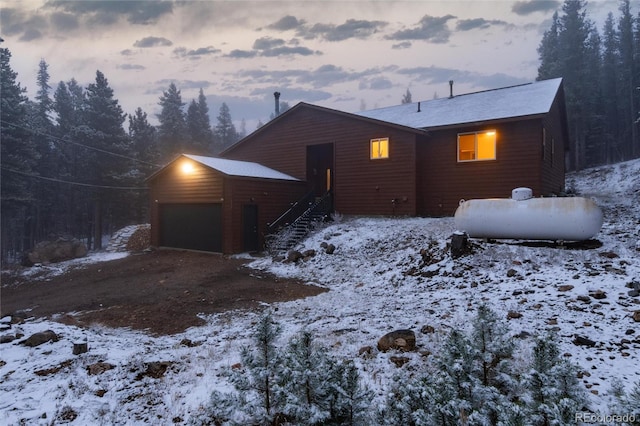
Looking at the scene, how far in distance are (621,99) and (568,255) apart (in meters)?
58.0

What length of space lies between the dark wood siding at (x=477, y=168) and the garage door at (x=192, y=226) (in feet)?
37.6

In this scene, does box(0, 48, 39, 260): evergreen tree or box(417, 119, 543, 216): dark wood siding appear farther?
box(0, 48, 39, 260): evergreen tree

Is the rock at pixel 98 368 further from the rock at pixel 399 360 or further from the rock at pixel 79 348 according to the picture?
the rock at pixel 399 360

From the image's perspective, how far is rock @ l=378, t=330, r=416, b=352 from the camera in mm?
5344

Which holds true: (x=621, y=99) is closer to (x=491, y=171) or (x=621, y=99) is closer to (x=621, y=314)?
(x=491, y=171)

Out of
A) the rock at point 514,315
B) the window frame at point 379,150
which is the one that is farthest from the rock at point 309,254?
the rock at point 514,315

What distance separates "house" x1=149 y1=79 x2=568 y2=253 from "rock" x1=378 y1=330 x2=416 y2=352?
1290cm

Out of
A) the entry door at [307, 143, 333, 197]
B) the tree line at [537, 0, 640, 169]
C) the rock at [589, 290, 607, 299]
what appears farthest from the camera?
the tree line at [537, 0, 640, 169]

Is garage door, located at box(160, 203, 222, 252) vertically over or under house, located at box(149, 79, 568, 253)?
under

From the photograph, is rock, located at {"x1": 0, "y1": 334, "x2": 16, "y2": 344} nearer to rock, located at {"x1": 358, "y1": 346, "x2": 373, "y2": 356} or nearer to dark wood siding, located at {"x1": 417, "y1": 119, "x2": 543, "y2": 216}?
rock, located at {"x1": 358, "y1": 346, "x2": 373, "y2": 356}

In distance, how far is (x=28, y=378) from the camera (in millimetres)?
4691

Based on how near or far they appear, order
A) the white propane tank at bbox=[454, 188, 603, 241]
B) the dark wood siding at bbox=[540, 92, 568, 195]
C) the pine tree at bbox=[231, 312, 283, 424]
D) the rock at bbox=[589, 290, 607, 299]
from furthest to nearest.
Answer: the dark wood siding at bbox=[540, 92, 568, 195] → the white propane tank at bbox=[454, 188, 603, 241] → the rock at bbox=[589, 290, 607, 299] → the pine tree at bbox=[231, 312, 283, 424]

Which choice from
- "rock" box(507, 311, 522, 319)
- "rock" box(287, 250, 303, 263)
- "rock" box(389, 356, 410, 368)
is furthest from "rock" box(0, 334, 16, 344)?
"rock" box(287, 250, 303, 263)

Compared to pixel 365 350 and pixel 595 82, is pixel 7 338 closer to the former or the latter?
pixel 365 350
